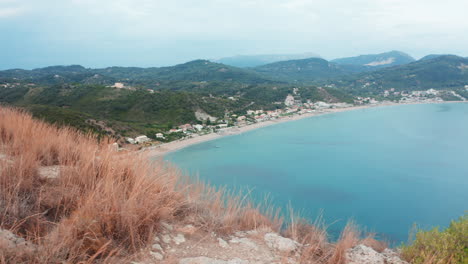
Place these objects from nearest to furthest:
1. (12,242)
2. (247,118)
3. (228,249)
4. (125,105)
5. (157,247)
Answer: (12,242)
(157,247)
(228,249)
(125,105)
(247,118)

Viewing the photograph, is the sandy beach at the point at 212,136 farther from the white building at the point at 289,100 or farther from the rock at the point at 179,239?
the rock at the point at 179,239

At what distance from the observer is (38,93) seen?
41.1 metres

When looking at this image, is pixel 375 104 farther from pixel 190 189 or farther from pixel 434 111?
pixel 190 189

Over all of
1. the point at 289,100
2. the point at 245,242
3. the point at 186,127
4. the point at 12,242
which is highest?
the point at 12,242

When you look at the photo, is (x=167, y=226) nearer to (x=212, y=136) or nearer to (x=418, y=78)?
(x=212, y=136)

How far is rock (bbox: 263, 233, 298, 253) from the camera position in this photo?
2.15 meters

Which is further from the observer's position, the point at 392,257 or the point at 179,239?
the point at 392,257

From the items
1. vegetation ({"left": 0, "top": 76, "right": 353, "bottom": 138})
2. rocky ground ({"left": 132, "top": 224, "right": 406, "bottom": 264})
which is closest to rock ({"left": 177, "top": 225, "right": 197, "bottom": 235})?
rocky ground ({"left": 132, "top": 224, "right": 406, "bottom": 264})

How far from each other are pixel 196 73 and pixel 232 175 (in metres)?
80.4

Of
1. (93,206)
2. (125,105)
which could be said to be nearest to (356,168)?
→ (93,206)

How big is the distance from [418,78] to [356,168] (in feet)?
236

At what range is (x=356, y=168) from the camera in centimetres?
2545

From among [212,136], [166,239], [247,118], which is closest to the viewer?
[166,239]

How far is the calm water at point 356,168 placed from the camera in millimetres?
17750
